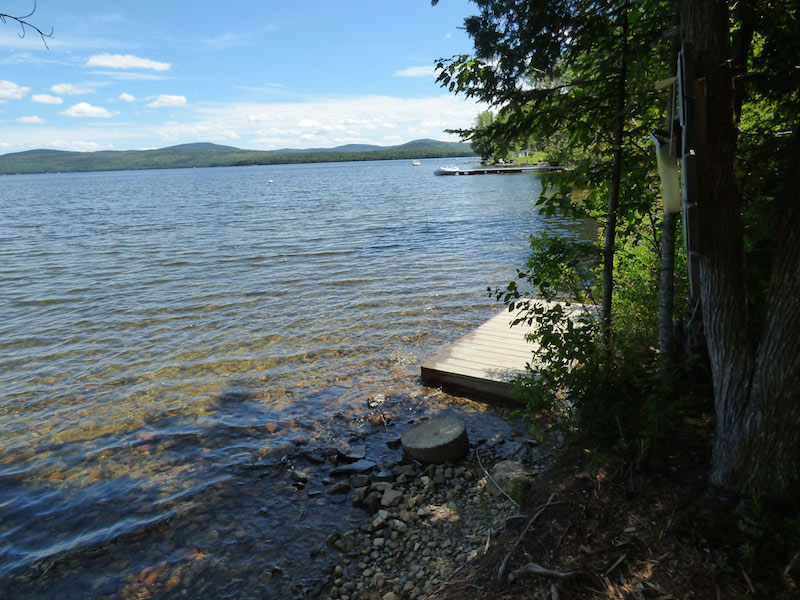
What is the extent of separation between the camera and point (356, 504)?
5668 mm

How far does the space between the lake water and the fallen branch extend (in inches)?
87.8

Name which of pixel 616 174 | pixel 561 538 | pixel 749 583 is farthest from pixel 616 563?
pixel 616 174

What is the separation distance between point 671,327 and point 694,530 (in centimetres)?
169

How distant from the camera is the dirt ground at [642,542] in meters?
3.02

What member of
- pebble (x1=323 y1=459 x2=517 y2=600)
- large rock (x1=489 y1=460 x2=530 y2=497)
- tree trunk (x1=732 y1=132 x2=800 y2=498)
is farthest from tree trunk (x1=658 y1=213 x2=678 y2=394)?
pebble (x1=323 y1=459 x2=517 y2=600)

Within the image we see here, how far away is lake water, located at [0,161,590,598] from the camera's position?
5223 mm

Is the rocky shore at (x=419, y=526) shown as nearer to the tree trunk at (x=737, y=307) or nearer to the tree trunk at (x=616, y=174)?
the tree trunk at (x=737, y=307)

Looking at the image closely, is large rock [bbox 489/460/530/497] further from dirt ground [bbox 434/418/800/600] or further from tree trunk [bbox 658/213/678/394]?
tree trunk [bbox 658/213/678/394]

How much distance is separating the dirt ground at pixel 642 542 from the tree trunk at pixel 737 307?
0.91 feet

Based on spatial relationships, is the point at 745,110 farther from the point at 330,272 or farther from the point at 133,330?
the point at 330,272

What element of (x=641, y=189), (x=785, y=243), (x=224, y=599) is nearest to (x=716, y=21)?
(x=785, y=243)

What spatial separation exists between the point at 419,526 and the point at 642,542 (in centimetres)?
232

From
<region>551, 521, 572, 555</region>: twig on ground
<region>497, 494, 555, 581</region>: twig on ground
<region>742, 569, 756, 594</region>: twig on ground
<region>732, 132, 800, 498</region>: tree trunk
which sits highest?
<region>732, 132, 800, 498</region>: tree trunk

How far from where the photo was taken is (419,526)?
16.7ft
